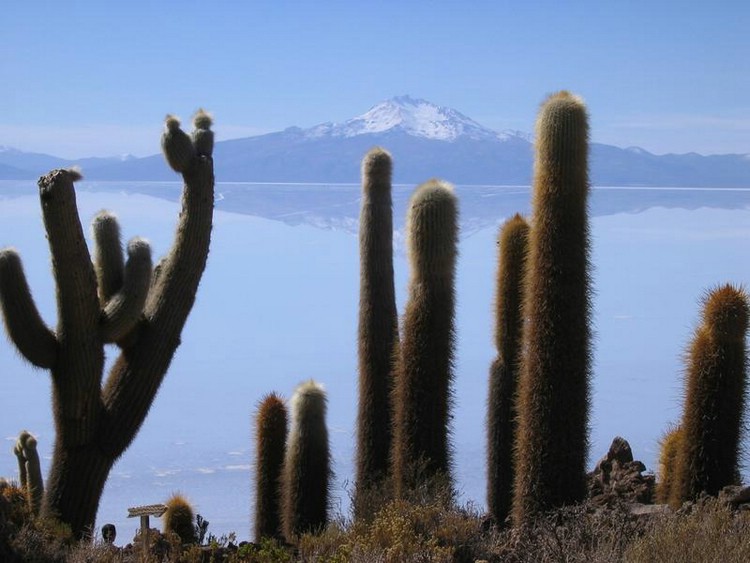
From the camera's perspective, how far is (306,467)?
396 inches

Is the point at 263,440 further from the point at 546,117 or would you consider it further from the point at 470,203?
the point at 470,203

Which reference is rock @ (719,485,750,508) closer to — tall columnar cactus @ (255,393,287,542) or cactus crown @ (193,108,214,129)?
tall columnar cactus @ (255,393,287,542)

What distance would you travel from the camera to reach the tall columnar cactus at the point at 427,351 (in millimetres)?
9688

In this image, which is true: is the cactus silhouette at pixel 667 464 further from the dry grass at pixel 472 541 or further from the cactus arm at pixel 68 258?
the cactus arm at pixel 68 258

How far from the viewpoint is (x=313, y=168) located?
9306 centimetres

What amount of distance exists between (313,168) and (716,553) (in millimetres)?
87452

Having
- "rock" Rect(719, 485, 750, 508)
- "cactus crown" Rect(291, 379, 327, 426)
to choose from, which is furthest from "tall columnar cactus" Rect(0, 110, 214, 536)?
"rock" Rect(719, 485, 750, 508)

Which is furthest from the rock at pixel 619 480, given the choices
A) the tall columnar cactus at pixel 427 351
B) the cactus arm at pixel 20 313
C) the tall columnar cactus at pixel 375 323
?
the cactus arm at pixel 20 313

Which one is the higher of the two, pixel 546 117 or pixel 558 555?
A: pixel 546 117

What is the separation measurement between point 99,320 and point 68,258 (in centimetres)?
66

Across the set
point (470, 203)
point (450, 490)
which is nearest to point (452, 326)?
point (450, 490)

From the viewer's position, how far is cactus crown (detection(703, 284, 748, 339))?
892 centimetres

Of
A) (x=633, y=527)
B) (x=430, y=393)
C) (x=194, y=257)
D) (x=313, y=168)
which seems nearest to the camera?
(x=633, y=527)

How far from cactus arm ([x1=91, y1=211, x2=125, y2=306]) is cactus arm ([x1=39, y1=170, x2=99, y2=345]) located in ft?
1.46
